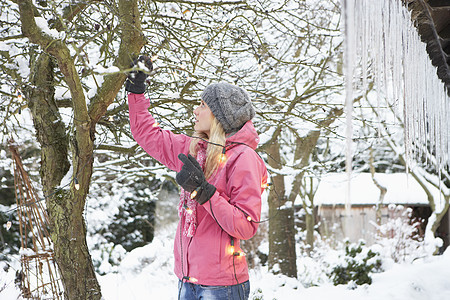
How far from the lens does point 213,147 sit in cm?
204

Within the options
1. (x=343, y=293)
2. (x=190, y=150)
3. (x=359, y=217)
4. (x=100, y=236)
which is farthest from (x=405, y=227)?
(x=190, y=150)

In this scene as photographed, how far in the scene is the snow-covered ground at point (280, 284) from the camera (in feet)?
14.2

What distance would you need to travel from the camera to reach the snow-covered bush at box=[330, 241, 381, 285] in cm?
569

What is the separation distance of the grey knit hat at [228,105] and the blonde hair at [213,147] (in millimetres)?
36

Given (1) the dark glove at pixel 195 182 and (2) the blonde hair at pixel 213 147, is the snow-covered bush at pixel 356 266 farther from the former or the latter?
(1) the dark glove at pixel 195 182

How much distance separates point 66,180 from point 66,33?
0.89 meters

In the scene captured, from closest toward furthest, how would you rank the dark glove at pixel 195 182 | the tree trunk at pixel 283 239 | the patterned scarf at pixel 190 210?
the dark glove at pixel 195 182, the patterned scarf at pixel 190 210, the tree trunk at pixel 283 239

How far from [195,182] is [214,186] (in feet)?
0.30

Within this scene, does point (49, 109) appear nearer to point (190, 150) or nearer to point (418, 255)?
point (190, 150)

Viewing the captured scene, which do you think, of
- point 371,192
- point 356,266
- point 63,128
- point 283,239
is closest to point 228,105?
point 63,128

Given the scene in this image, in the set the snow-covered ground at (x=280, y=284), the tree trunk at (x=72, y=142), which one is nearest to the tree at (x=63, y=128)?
the tree trunk at (x=72, y=142)

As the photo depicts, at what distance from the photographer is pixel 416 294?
4273mm

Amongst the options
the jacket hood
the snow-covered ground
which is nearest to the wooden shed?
the snow-covered ground

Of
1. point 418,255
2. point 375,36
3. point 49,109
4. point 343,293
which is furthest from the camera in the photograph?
point 418,255
